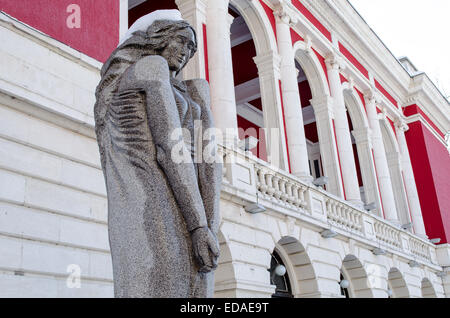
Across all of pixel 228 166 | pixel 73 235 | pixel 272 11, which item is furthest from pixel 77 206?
pixel 272 11

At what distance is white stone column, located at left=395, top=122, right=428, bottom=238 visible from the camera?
1869 cm

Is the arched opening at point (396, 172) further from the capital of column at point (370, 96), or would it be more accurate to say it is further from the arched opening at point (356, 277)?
the arched opening at point (356, 277)

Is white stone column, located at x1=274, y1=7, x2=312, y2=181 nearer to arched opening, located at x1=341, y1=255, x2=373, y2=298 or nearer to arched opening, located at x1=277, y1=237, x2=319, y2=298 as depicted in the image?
arched opening, located at x1=277, y1=237, x2=319, y2=298

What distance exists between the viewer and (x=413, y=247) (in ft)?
54.6

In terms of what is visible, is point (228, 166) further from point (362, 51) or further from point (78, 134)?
point (362, 51)

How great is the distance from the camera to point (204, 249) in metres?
2.30

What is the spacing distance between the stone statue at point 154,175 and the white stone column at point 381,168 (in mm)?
15041

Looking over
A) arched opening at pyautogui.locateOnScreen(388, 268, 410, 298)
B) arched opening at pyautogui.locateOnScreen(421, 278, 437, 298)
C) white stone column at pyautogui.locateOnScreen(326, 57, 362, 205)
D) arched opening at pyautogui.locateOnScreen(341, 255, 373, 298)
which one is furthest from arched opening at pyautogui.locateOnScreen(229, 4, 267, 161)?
arched opening at pyautogui.locateOnScreen(421, 278, 437, 298)

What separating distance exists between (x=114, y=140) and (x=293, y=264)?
8732mm

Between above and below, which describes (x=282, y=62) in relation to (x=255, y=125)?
below

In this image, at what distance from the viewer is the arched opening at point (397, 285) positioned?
14992 millimetres

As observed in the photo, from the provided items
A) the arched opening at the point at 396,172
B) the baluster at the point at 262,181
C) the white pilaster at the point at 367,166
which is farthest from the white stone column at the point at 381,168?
the baluster at the point at 262,181

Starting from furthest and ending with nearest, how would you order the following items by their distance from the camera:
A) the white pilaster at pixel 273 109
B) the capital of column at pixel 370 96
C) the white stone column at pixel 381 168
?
the capital of column at pixel 370 96
the white stone column at pixel 381 168
the white pilaster at pixel 273 109

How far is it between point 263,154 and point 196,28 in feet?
22.0
